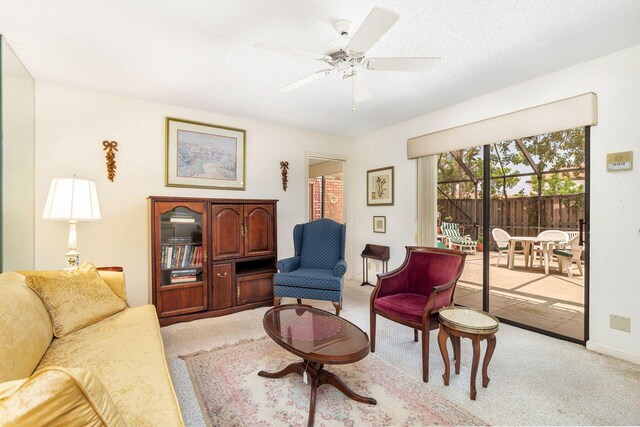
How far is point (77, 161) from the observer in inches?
115

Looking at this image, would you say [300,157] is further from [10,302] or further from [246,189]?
[10,302]

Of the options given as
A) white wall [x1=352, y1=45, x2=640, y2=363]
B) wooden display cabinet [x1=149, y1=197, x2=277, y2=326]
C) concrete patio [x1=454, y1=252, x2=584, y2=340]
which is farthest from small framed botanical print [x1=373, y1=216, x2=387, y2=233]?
white wall [x1=352, y1=45, x2=640, y2=363]

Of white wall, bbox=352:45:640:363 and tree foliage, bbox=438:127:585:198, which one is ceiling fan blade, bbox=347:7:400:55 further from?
tree foliage, bbox=438:127:585:198

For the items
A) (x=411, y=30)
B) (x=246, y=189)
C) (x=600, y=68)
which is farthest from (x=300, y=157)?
(x=600, y=68)

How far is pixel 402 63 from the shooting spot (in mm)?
1868

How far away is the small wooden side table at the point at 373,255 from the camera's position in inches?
165

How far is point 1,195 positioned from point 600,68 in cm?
487

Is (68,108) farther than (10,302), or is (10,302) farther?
(68,108)

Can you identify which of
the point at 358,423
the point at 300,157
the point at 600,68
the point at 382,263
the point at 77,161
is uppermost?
the point at 600,68

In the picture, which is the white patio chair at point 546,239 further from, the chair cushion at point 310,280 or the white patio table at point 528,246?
the chair cushion at point 310,280

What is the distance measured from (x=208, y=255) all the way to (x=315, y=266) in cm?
127

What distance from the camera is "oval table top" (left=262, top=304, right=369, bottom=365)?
153 cm

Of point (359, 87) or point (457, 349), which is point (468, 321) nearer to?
point (457, 349)

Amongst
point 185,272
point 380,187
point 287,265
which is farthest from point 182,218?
point 380,187
